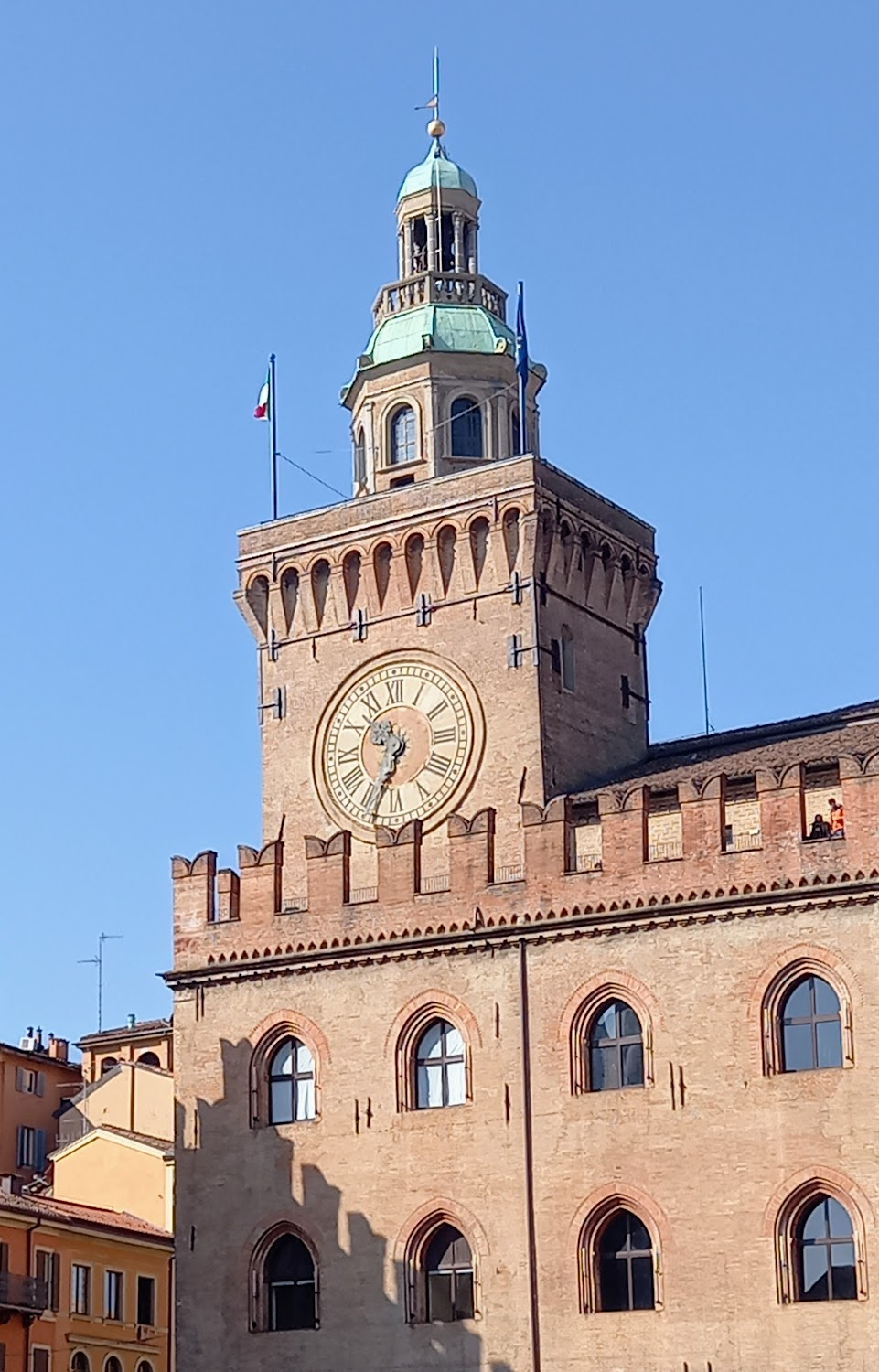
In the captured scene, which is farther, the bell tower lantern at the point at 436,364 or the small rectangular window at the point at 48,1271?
the small rectangular window at the point at 48,1271

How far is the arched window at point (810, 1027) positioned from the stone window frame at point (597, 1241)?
3242mm

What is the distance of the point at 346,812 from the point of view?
146 ft

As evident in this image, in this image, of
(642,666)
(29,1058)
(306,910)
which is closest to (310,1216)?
(306,910)

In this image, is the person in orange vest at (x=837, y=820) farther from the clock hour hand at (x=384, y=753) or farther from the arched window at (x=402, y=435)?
the arched window at (x=402, y=435)

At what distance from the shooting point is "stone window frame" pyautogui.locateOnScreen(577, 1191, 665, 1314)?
123 ft

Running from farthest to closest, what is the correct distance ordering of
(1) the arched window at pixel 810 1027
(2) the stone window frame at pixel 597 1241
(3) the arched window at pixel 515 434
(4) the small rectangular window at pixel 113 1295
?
1. (4) the small rectangular window at pixel 113 1295
2. (3) the arched window at pixel 515 434
3. (2) the stone window frame at pixel 597 1241
4. (1) the arched window at pixel 810 1027

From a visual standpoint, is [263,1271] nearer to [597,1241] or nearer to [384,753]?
[597,1241]

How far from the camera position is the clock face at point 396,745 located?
4369 cm

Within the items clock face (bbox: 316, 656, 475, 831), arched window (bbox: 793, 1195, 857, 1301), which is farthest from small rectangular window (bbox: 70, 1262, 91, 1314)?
arched window (bbox: 793, 1195, 857, 1301)

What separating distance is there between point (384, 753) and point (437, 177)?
534 inches

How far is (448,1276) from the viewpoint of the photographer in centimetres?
3941

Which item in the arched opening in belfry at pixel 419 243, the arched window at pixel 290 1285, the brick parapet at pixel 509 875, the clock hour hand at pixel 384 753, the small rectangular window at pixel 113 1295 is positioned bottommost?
the arched window at pixel 290 1285

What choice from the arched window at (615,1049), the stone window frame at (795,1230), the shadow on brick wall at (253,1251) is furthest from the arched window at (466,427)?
the stone window frame at (795,1230)

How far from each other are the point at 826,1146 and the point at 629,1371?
15.4 ft
